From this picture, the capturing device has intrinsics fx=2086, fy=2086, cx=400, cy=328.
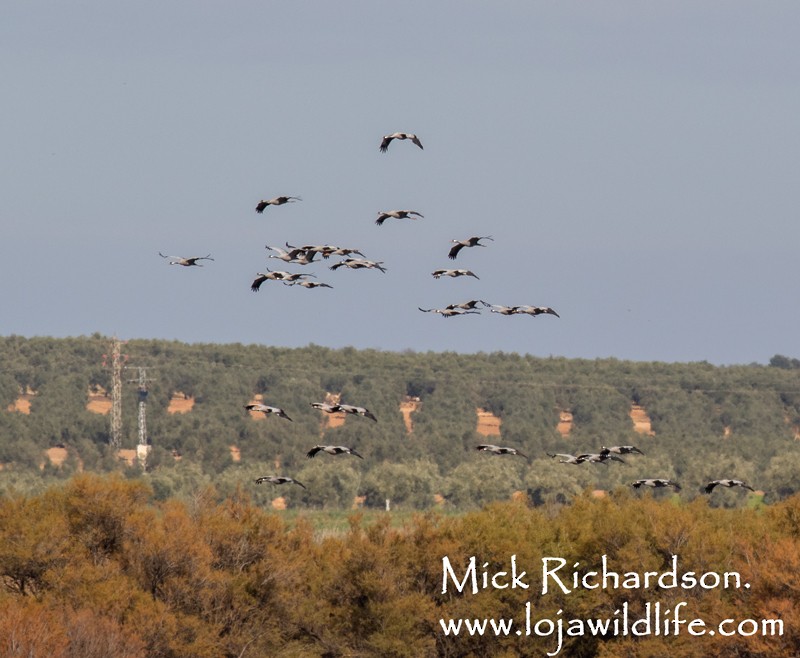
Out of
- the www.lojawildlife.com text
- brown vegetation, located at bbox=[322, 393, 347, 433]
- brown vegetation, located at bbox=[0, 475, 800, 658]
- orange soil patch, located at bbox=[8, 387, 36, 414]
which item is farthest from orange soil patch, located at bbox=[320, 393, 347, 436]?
the www.lojawildlife.com text

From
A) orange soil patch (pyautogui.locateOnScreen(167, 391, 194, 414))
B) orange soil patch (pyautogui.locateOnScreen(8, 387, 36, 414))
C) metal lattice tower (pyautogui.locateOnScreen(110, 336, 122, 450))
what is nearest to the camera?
metal lattice tower (pyautogui.locateOnScreen(110, 336, 122, 450))

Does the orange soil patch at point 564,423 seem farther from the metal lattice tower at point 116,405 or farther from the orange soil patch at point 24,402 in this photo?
the orange soil patch at point 24,402

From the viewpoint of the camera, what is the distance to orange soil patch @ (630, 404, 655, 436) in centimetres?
17602

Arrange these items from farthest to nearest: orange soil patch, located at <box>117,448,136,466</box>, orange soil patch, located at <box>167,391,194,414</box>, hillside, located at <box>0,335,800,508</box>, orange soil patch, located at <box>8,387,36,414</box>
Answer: orange soil patch, located at <box>167,391,194,414</box>
orange soil patch, located at <box>8,387,36,414</box>
orange soil patch, located at <box>117,448,136,466</box>
hillside, located at <box>0,335,800,508</box>

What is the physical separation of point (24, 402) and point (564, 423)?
45.4 m

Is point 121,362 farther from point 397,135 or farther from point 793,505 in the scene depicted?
point 397,135

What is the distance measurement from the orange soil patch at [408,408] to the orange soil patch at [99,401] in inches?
969

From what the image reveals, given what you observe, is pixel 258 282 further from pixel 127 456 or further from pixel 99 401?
pixel 99 401

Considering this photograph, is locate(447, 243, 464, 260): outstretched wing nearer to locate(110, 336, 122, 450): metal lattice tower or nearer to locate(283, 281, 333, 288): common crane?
locate(283, 281, 333, 288): common crane

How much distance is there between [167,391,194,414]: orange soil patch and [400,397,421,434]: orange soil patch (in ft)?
58.6

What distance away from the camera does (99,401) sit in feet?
546

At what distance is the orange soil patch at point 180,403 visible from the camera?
546 ft

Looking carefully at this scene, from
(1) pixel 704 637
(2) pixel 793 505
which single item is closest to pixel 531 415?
(2) pixel 793 505

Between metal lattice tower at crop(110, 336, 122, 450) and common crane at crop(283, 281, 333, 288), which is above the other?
metal lattice tower at crop(110, 336, 122, 450)
